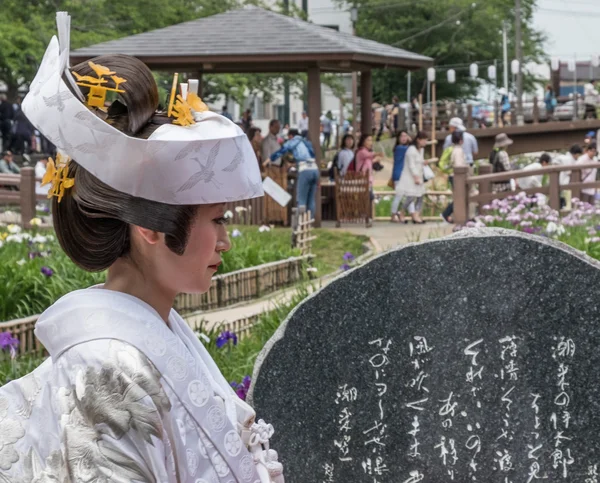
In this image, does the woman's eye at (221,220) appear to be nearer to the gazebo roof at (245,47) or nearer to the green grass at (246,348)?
the green grass at (246,348)

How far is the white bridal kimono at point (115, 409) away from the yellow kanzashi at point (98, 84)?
0.31 meters

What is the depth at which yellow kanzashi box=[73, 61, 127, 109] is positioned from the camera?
1800 millimetres

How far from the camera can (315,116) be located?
15781mm

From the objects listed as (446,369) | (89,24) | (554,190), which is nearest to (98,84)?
A: (446,369)

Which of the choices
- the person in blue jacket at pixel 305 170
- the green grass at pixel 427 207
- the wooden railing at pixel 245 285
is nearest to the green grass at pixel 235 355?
the wooden railing at pixel 245 285

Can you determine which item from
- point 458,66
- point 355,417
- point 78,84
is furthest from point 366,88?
point 458,66

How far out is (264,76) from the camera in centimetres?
2500

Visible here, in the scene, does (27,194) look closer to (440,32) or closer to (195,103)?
(195,103)

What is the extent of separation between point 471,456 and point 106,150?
2912mm

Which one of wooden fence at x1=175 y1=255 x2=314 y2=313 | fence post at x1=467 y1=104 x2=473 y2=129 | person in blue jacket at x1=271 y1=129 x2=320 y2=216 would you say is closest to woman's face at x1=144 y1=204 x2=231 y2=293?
wooden fence at x1=175 y1=255 x2=314 y2=313

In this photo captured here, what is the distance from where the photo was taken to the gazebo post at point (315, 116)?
51.1 ft

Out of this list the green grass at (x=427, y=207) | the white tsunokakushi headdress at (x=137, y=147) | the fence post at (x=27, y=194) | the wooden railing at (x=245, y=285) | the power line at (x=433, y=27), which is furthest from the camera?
the power line at (x=433, y=27)

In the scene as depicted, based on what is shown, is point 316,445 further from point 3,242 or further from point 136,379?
point 3,242

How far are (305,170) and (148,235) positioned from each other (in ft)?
43.1
